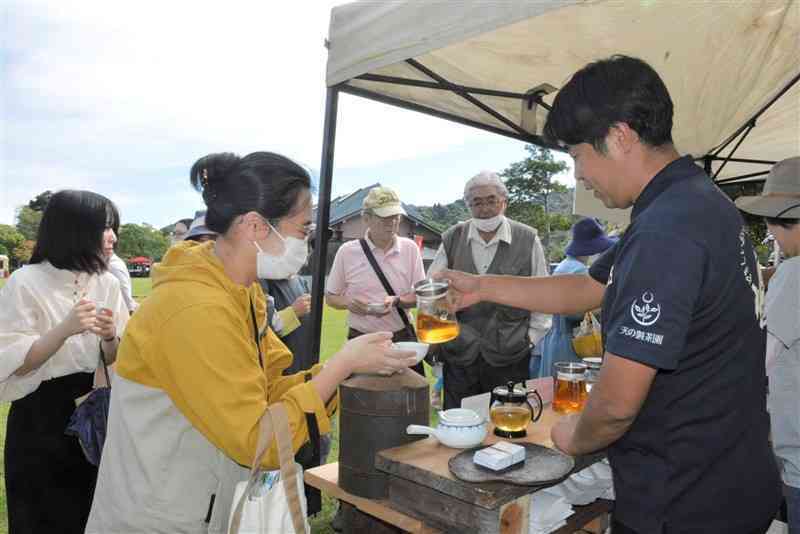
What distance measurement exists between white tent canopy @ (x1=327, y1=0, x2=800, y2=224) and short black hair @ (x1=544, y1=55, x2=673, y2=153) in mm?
364

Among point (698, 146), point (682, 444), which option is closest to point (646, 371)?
point (682, 444)

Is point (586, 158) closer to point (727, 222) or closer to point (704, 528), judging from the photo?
point (727, 222)

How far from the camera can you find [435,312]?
209 cm

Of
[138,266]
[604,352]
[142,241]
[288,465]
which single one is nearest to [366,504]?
[288,465]

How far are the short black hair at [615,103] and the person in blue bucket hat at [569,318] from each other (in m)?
2.94

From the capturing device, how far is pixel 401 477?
1771 millimetres

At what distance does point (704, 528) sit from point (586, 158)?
1.00 metres

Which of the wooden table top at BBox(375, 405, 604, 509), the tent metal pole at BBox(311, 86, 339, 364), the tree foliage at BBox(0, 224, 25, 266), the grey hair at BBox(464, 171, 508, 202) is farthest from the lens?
the tree foliage at BBox(0, 224, 25, 266)

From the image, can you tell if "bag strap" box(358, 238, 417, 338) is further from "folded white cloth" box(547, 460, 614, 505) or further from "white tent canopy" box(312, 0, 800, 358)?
"folded white cloth" box(547, 460, 614, 505)

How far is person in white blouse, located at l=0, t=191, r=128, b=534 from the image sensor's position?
2430 millimetres

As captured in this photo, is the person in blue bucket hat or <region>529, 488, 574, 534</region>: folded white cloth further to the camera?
the person in blue bucket hat

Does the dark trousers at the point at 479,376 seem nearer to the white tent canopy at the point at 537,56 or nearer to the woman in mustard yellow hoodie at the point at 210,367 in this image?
the white tent canopy at the point at 537,56

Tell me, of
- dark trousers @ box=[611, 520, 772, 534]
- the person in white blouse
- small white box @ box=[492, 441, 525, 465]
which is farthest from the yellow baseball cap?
dark trousers @ box=[611, 520, 772, 534]

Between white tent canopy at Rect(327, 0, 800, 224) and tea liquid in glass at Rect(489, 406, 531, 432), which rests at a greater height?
white tent canopy at Rect(327, 0, 800, 224)
